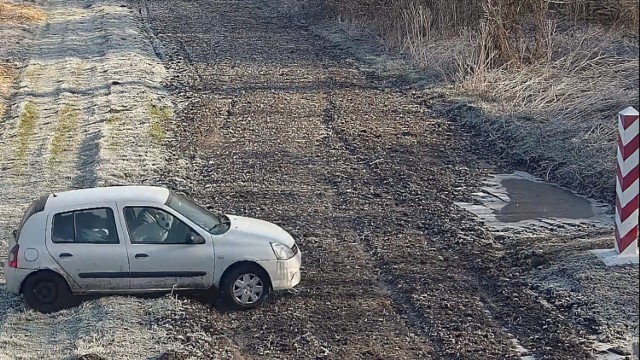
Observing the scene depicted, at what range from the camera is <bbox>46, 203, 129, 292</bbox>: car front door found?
420 inches

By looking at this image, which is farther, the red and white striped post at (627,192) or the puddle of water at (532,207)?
the puddle of water at (532,207)

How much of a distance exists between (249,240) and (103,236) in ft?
5.10

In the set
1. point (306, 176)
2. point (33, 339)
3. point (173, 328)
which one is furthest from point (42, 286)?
point (306, 176)

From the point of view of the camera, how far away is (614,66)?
722 inches

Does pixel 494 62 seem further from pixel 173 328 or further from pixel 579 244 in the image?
pixel 173 328

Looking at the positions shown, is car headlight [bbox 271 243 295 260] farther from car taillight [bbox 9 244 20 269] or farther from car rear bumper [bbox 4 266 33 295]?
car taillight [bbox 9 244 20 269]

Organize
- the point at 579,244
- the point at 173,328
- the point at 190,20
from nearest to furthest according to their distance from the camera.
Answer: the point at 173,328, the point at 579,244, the point at 190,20

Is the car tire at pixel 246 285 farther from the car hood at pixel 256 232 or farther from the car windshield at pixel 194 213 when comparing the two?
the car windshield at pixel 194 213

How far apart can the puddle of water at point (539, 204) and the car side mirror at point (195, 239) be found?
4.37 m

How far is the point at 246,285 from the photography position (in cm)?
1062

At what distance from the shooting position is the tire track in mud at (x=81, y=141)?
9914mm

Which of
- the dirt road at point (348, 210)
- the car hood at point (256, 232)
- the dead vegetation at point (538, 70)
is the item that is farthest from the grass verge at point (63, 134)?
the dead vegetation at point (538, 70)

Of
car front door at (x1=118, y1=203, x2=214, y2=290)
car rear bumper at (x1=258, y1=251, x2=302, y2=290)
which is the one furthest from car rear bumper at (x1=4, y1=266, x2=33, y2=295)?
car rear bumper at (x1=258, y1=251, x2=302, y2=290)

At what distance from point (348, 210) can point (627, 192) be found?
4.12m
